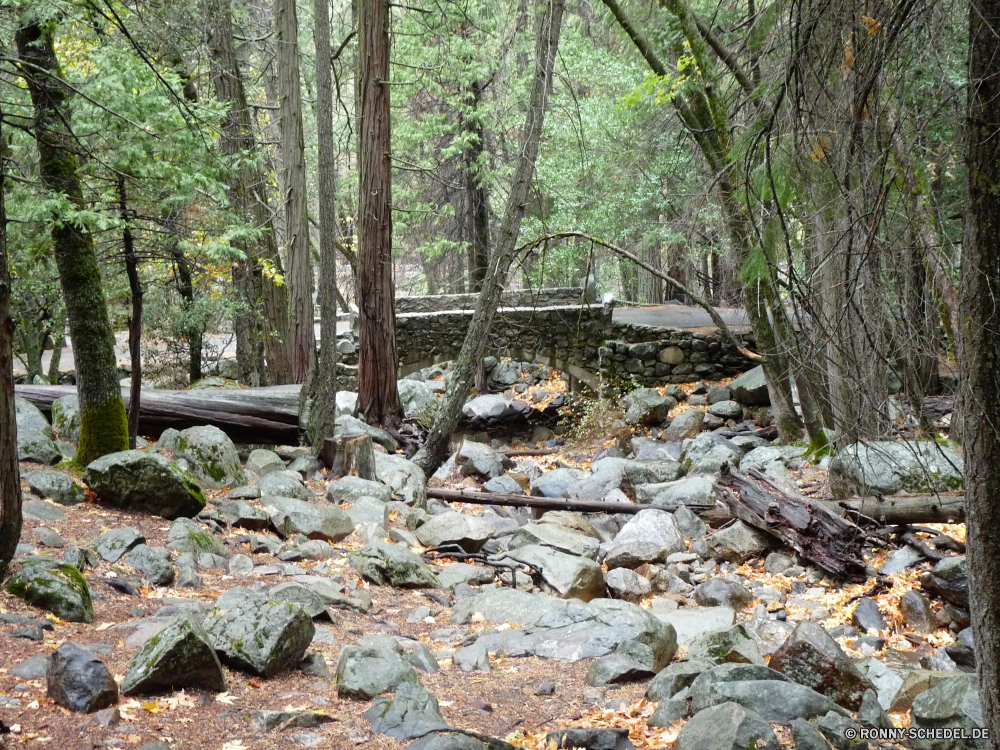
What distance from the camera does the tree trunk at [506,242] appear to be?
31.0 feet

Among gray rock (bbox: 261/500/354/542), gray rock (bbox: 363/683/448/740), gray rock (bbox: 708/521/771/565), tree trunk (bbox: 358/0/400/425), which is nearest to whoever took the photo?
gray rock (bbox: 363/683/448/740)

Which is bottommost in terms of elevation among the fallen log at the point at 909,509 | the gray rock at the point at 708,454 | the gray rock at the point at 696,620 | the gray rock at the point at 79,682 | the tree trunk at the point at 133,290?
the gray rock at the point at 696,620

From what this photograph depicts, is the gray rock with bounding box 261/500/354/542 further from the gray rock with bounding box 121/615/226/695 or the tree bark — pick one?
the gray rock with bounding box 121/615/226/695

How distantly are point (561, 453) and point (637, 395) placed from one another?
2.05m

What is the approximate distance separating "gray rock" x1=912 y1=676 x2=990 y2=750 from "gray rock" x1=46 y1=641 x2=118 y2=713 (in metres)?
3.19

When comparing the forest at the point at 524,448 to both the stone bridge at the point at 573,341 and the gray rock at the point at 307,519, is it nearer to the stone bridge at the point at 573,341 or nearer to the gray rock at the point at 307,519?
the gray rock at the point at 307,519

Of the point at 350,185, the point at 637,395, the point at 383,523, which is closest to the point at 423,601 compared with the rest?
the point at 383,523

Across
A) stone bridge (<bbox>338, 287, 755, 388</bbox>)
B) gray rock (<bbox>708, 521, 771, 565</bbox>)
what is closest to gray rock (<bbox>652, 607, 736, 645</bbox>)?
gray rock (<bbox>708, 521, 771, 565</bbox>)

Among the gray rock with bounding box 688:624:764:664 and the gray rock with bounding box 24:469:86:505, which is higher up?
the gray rock with bounding box 24:469:86:505

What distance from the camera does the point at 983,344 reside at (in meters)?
2.34

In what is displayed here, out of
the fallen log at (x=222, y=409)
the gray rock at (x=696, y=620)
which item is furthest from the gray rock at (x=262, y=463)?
the gray rock at (x=696, y=620)

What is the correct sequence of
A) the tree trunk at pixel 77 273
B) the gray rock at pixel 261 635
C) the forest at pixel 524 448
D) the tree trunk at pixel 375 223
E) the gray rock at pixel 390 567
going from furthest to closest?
the tree trunk at pixel 375 223 < the gray rock at pixel 390 567 < the tree trunk at pixel 77 273 < the gray rock at pixel 261 635 < the forest at pixel 524 448

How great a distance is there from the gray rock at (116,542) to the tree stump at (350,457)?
3.81 meters

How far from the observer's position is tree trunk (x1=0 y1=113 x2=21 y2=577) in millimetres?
3670
